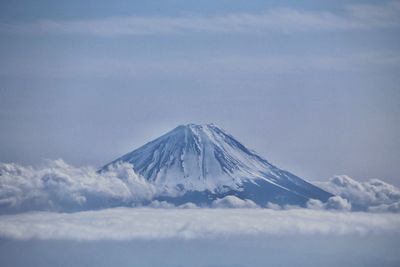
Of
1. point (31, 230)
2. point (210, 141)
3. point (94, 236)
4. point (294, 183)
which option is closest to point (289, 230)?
point (294, 183)

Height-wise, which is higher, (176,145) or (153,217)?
(176,145)

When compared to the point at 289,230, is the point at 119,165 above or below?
above

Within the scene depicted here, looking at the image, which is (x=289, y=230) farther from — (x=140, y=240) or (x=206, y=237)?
(x=140, y=240)

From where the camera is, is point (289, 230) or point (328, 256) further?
point (289, 230)

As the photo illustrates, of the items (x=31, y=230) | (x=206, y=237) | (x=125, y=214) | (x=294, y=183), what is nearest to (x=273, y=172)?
(x=294, y=183)

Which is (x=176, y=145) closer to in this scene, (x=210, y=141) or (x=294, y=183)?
(x=210, y=141)

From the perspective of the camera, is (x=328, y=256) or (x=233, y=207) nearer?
(x=328, y=256)
